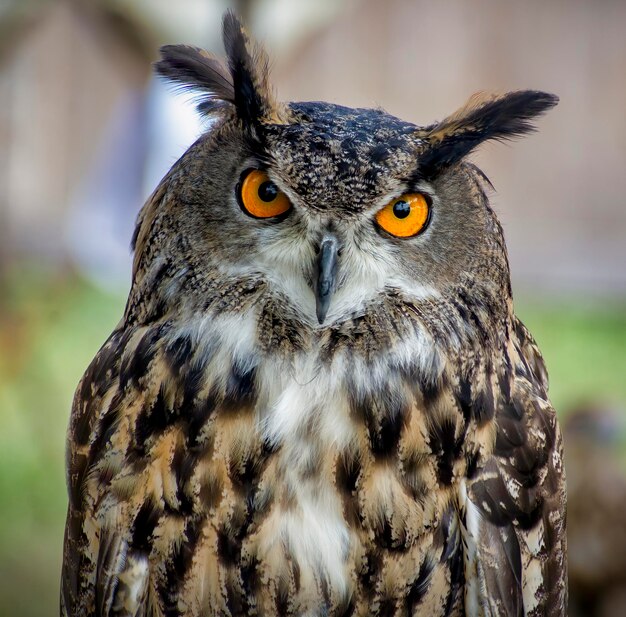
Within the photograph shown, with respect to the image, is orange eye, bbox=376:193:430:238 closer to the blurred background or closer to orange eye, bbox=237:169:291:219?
orange eye, bbox=237:169:291:219

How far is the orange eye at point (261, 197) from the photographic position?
49.2 inches

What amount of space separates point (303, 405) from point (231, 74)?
0.50 meters

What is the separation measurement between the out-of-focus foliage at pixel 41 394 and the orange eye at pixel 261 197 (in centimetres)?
144

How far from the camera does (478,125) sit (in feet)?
4.38

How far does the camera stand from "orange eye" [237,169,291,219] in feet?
4.10

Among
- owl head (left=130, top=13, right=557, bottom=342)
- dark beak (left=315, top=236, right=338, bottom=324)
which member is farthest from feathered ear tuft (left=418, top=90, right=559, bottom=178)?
dark beak (left=315, top=236, right=338, bottom=324)

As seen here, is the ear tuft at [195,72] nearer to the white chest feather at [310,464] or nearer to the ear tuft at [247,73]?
the ear tuft at [247,73]

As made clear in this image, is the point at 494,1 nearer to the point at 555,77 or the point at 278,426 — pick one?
the point at 555,77

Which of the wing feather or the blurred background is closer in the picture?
the wing feather

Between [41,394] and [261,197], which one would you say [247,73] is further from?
[41,394]

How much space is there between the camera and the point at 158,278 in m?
1.36

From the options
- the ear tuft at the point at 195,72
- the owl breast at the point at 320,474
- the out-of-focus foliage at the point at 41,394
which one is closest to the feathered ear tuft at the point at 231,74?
the ear tuft at the point at 195,72

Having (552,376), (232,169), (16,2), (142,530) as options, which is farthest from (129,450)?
(552,376)

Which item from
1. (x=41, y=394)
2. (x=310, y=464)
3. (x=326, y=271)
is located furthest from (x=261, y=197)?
(x=41, y=394)
